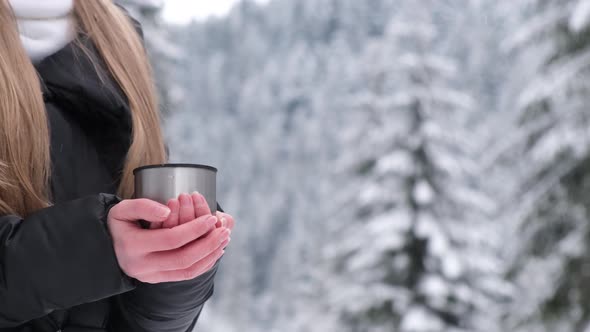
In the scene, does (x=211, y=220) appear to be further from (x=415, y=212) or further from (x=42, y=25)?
(x=415, y=212)

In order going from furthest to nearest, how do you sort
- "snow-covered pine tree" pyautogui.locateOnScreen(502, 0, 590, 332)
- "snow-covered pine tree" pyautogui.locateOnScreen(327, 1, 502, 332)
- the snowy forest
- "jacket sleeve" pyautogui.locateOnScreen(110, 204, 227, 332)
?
"snow-covered pine tree" pyautogui.locateOnScreen(327, 1, 502, 332), the snowy forest, "snow-covered pine tree" pyautogui.locateOnScreen(502, 0, 590, 332), "jacket sleeve" pyautogui.locateOnScreen(110, 204, 227, 332)

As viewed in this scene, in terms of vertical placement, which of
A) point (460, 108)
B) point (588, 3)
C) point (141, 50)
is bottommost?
point (141, 50)

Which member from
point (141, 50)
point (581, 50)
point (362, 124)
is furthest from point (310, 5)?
point (141, 50)

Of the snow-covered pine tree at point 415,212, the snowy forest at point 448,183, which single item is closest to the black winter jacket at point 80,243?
the snowy forest at point 448,183

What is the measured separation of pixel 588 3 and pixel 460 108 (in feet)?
22.2

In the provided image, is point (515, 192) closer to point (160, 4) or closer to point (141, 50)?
point (160, 4)

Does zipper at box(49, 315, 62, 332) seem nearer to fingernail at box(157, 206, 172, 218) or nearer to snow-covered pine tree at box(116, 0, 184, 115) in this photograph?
fingernail at box(157, 206, 172, 218)

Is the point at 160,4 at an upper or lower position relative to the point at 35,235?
upper

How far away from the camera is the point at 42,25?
147 centimetres

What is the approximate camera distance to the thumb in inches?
40.7

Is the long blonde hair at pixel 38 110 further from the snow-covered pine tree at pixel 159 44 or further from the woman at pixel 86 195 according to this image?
the snow-covered pine tree at pixel 159 44

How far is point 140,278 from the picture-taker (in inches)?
43.4

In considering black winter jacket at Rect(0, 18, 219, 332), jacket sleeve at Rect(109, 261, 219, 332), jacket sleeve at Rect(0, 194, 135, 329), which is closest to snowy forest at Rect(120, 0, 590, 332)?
black winter jacket at Rect(0, 18, 219, 332)

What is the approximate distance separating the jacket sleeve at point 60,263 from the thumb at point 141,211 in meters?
0.05
